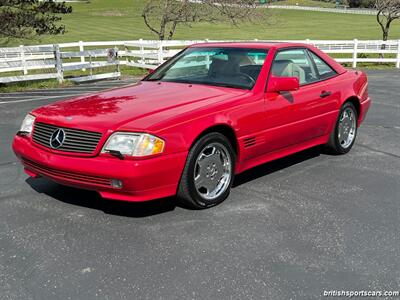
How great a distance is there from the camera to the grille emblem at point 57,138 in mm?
4250

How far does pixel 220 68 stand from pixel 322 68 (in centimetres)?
150

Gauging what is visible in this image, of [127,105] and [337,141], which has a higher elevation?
[127,105]

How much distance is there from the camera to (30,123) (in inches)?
186

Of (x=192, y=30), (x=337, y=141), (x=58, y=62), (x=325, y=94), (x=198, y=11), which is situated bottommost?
(x=337, y=141)

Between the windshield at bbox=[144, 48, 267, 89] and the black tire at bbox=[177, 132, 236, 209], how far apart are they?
2.68 ft

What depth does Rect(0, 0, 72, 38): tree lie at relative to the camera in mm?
17062

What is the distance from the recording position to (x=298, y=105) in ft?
17.8

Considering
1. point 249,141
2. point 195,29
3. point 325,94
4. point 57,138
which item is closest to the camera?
point 57,138

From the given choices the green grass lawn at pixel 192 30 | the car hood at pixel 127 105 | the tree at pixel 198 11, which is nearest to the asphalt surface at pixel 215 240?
the car hood at pixel 127 105

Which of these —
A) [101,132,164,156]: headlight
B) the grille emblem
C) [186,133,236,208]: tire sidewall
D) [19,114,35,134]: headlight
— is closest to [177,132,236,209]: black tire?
[186,133,236,208]: tire sidewall

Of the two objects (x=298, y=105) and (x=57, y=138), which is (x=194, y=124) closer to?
(x=57, y=138)

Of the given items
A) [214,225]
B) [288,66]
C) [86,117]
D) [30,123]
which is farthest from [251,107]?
[30,123]

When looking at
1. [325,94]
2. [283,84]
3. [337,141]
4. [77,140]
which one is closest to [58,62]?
[337,141]

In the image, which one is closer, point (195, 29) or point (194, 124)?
point (194, 124)
